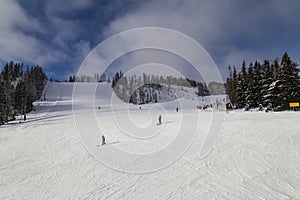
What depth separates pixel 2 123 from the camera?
26.4 meters

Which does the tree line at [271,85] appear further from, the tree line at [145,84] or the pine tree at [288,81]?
the tree line at [145,84]

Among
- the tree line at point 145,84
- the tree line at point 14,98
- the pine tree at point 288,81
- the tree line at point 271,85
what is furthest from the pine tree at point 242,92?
the tree line at point 14,98

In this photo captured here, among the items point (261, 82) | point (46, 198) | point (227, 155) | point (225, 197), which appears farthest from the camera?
point (261, 82)

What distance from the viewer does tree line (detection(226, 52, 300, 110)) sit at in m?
28.5

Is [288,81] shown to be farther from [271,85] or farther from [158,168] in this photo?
[158,168]

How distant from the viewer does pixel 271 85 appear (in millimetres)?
31594

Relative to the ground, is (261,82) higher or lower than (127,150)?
higher

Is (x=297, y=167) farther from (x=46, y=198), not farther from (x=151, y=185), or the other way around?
(x=46, y=198)

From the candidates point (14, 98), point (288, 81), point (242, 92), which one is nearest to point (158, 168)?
point (288, 81)

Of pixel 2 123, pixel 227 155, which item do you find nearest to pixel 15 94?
pixel 2 123

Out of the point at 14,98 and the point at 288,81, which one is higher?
the point at 288,81

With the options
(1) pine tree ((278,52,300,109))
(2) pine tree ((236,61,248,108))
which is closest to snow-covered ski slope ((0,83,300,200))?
(1) pine tree ((278,52,300,109))

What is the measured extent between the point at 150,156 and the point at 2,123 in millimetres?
27416

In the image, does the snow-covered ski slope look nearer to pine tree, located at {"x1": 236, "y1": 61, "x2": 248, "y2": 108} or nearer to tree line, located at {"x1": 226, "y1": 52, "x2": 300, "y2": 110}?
tree line, located at {"x1": 226, "y1": 52, "x2": 300, "y2": 110}
